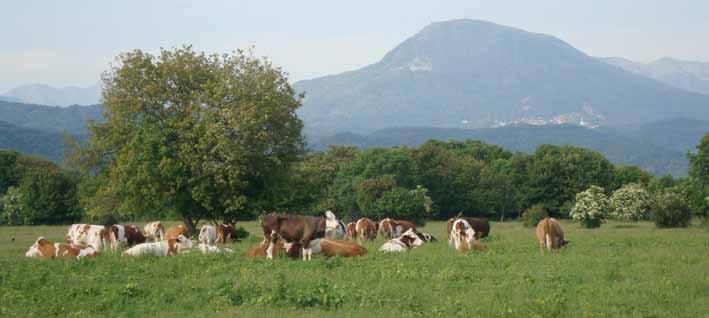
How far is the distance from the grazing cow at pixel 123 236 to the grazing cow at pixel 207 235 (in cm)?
229

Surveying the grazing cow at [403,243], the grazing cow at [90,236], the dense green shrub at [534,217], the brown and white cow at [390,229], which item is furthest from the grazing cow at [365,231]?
the dense green shrub at [534,217]

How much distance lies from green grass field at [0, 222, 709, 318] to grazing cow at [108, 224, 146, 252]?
642 cm

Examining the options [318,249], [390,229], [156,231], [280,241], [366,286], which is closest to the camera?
[366,286]

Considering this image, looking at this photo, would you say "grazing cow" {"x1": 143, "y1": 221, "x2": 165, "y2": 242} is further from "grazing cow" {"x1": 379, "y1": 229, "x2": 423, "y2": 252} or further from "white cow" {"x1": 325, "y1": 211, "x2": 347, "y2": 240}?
"grazing cow" {"x1": 379, "y1": 229, "x2": 423, "y2": 252}

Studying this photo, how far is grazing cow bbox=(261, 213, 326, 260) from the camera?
20984 mm

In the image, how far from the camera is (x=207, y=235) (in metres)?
29.3

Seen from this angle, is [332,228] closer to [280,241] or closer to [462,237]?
[462,237]

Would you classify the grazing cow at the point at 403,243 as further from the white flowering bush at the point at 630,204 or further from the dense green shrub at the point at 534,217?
the white flowering bush at the point at 630,204

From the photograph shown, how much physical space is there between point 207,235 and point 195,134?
17.1ft

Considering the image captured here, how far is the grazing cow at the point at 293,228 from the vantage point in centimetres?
2098

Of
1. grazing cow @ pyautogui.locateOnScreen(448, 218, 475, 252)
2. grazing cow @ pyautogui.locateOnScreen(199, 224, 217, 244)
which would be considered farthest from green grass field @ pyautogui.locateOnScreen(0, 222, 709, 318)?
grazing cow @ pyautogui.locateOnScreen(199, 224, 217, 244)

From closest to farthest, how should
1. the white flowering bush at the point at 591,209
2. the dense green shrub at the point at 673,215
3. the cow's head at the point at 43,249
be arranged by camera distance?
the cow's head at the point at 43,249 < the dense green shrub at the point at 673,215 < the white flowering bush at the point at 591,209

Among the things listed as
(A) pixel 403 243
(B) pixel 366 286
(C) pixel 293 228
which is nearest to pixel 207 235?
(A) pixel 403 243

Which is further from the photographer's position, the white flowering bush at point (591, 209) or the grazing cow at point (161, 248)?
the white flowering bush at point (591, 209)
